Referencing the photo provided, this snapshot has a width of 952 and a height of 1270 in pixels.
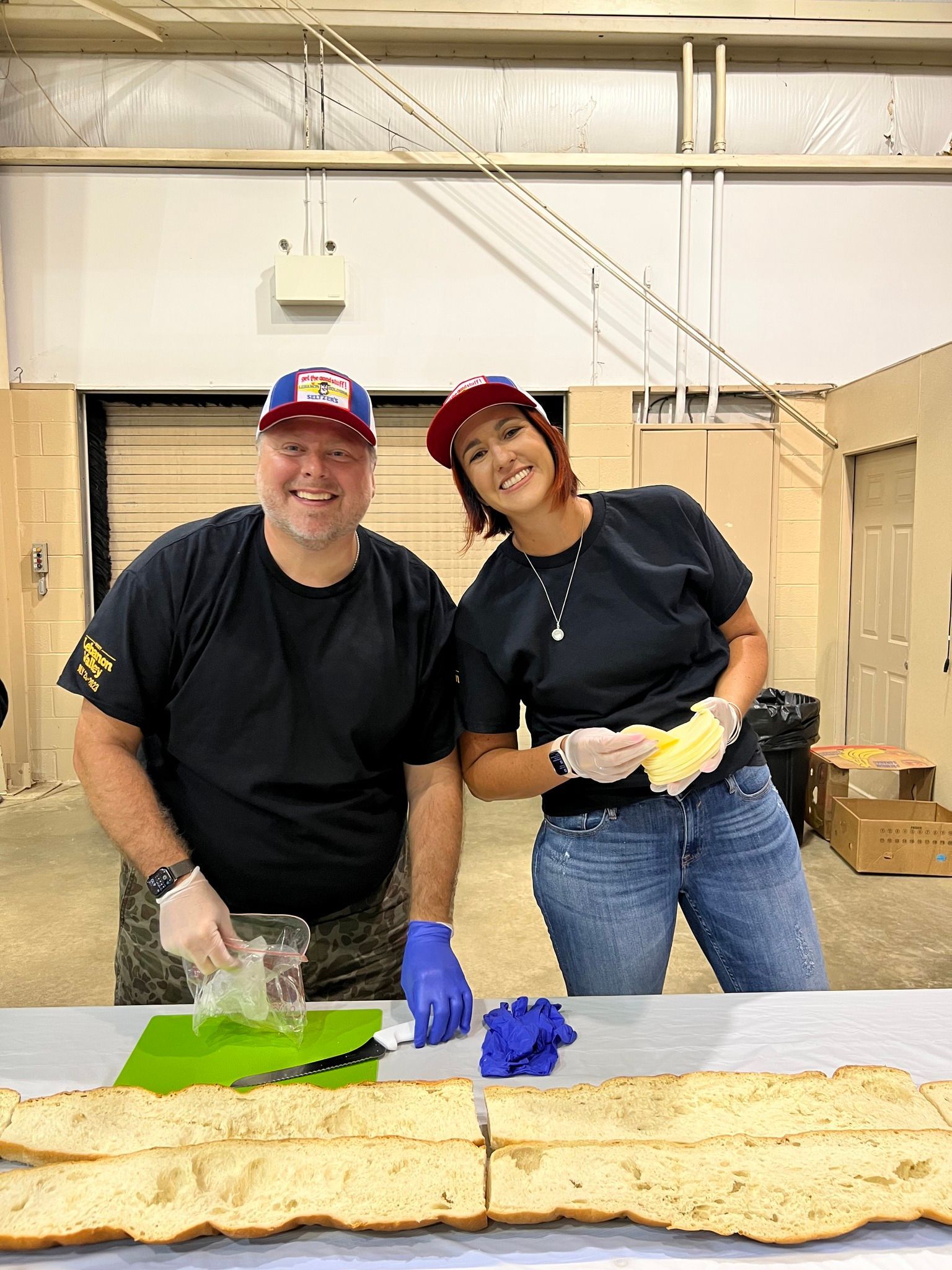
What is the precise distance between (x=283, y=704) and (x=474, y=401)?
648 millimetres

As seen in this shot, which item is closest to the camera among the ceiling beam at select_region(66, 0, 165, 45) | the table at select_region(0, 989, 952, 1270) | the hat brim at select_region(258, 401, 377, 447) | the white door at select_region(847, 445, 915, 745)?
the table at select_region(0, 989, 952, 1270)

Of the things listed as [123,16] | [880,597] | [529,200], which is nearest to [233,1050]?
[880,597]

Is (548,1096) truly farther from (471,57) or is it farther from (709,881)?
(471,57)

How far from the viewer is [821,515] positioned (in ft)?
18.1

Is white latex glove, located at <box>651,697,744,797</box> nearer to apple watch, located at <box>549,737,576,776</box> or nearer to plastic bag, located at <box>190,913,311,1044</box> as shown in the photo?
apple watch, located at <box>549,737,576,776</box>

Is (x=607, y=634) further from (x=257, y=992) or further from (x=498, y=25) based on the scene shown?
(x=498, y=25)

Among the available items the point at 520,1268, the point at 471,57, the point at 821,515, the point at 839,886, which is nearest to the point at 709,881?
the point at 520,1268

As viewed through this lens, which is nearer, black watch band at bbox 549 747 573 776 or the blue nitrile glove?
the blue nitrile glove

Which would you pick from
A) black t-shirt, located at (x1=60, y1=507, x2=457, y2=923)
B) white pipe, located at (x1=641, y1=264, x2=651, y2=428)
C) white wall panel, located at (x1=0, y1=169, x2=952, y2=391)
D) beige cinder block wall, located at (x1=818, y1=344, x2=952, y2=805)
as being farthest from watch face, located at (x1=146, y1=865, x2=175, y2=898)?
white pipe, located at (x1=641, y1=264, x2=651, y2=428)

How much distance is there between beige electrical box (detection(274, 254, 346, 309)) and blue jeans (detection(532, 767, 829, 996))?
4.47 meters

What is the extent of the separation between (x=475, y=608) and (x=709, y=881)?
27.6 inches

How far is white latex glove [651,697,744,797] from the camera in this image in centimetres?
145

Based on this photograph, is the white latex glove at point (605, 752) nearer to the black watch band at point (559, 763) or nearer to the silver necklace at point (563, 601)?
the black watch band at point (559, 763)

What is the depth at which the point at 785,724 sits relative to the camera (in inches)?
167
